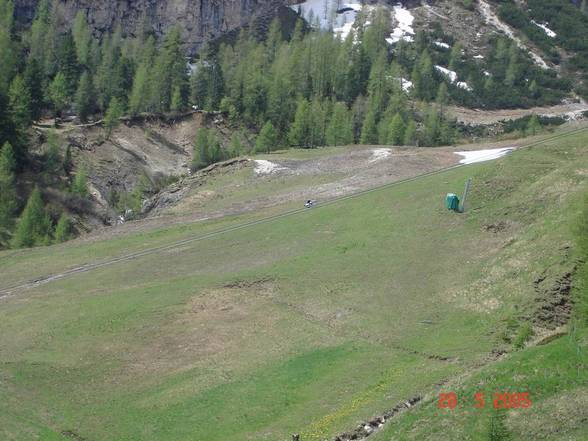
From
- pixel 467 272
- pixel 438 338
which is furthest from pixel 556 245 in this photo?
pixel 438 338

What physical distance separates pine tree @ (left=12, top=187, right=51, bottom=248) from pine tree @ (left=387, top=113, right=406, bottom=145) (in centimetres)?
4921

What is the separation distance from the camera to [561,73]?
524 feet

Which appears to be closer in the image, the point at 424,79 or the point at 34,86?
the point at 34,86

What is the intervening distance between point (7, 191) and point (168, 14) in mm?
101789

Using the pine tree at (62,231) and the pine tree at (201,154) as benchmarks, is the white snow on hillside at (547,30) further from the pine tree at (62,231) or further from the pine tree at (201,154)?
the pine tree at (62,231)

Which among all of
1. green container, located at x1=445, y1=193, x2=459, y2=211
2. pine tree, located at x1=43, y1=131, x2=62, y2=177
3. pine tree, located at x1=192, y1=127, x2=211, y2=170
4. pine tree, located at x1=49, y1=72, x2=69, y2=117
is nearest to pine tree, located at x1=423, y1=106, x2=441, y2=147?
pine tree, located at x1=192, y1=127, x2=211, y2=170

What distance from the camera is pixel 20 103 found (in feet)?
305

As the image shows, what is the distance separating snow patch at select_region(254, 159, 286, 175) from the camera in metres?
70.0

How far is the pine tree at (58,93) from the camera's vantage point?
108 m

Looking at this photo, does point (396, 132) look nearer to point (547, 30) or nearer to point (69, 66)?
point (69, 66)

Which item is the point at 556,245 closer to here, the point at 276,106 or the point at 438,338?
the point at 438,338

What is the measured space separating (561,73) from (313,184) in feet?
378

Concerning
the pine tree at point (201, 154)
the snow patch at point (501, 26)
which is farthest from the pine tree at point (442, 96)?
the pine tree at point (201, 154)

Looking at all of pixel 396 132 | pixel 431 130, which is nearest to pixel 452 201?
pixel 396 132
